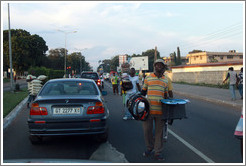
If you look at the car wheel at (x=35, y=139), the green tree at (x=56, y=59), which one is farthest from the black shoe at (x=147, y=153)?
the green tree at (x=56, y=59)

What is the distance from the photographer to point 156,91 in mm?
4695

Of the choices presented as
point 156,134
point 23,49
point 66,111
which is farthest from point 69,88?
point 23,49

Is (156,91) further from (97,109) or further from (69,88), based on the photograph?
(69,88)

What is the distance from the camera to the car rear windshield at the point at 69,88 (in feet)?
19.7

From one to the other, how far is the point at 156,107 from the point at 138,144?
4.41 ft

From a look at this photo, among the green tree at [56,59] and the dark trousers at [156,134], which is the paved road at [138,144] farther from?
the green tree at [56,59]

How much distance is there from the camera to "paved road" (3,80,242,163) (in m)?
4.82

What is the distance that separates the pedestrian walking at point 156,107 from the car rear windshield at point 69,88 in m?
1.73

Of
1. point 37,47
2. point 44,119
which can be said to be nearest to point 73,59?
point 37,47

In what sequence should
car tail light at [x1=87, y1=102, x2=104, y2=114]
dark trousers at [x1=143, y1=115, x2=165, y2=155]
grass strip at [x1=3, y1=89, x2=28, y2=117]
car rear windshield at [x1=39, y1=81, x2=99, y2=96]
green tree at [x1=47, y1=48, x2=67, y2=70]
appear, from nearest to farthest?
1. dark trousers at [x1=143, y1=115, x2=165, y2=155]
2. car tail light at [x1=87, y1=102, x2=104, y2=114]
3. car rear windshield at [x1=39, y1=81, x2=99, y2=96]
4. grass strip at [x1=3, y1=89, x2=28, y2=117]
5. green tree at [x1=47, y1=48, x2=67, y2=70]

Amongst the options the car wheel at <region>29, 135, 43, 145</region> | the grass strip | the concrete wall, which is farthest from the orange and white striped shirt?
the concrete wall

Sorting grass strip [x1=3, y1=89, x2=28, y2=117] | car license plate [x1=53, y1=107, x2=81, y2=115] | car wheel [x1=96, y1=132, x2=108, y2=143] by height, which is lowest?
grass strip [x1=3, y1=89, x2=28, y2=117]

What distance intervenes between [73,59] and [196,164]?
88.7m

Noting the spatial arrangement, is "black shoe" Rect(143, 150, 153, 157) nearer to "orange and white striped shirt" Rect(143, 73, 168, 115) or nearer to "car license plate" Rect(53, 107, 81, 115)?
"orange and white striped shirt" Rect(143, 73, 168, 115)
